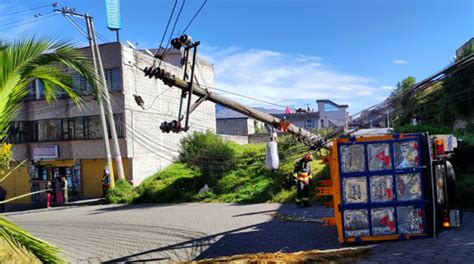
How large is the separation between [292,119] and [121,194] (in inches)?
1349

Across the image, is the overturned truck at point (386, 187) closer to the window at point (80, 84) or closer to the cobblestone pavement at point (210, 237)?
the cobblestone pavement at point (210, 237)

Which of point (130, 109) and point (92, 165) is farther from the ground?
point (130, 109)

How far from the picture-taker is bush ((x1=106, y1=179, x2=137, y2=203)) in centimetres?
2380

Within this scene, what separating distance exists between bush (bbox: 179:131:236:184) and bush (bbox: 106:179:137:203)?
10.8 ft

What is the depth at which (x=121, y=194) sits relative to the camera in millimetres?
24047

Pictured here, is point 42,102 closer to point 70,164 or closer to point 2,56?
point 70,164

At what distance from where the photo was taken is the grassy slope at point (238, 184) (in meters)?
19.0

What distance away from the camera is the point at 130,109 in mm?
27797

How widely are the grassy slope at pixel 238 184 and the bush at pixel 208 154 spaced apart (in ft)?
1.21

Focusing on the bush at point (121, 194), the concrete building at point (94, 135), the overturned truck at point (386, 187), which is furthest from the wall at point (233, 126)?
the overturned truck at point (386, 187)

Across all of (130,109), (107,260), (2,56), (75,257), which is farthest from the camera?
(130,109)

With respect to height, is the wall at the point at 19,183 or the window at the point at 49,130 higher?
the window at the point at 49,130

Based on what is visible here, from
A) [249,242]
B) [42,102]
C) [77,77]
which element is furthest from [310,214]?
[42,102]

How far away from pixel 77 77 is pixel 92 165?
24.8 meters
